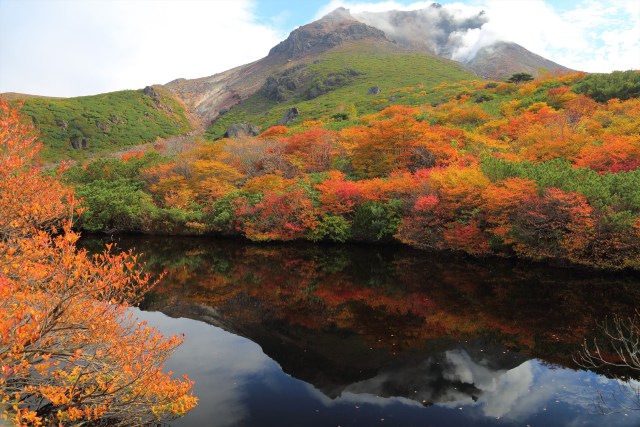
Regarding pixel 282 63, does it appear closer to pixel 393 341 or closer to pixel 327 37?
pixel 327 37

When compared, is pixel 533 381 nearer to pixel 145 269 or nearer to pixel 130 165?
pixel 145 269

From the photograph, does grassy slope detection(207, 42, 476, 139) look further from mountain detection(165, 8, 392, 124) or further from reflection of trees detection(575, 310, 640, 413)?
reflection of trees detection(575, 310, 640, 413)

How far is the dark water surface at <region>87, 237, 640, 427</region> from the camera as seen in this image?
37.6 ft

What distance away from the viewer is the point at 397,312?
19.1m

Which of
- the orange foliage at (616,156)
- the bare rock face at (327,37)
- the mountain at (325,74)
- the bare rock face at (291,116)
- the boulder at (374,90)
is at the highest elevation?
the bare rock face at (327,37)

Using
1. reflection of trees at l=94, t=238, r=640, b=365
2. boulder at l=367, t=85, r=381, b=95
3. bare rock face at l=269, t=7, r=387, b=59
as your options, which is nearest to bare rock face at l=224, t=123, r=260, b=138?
boulder at l=367, t=85, r=381, b=95

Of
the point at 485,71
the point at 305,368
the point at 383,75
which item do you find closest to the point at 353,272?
the point at 305,368

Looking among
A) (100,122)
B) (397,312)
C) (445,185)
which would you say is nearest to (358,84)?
(100,122)

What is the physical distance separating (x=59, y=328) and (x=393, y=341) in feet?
38.6

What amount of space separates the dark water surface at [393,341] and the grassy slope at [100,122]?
230 feet

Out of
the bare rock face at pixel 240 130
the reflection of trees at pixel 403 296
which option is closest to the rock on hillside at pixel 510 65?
the bare rock face at pixel 240 130

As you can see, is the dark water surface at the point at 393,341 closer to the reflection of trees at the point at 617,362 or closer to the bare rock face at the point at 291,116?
the reflection of trees at the point at 617,362

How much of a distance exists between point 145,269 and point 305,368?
62.7ft

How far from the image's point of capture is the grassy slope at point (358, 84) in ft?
293
